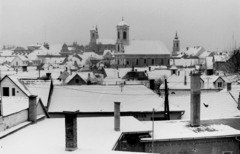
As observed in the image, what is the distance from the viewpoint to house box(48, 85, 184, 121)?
26.3m

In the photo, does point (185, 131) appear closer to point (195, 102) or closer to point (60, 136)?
point (195, 102)

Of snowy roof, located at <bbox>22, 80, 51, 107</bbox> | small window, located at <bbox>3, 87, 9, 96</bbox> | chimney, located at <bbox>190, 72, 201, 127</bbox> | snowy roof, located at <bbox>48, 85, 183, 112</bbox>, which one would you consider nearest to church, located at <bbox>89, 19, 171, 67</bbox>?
snowy roof, located at <bbox>48, 85, 183, 112</bbox>

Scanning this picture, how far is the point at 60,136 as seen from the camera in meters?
15.1

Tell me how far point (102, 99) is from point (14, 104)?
11024mm

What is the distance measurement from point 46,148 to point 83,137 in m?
3.03

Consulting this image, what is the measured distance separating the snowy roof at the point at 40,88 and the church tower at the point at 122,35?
273ft

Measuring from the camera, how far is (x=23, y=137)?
48.6 ft

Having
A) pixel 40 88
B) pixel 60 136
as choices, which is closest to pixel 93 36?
pixel 40 88

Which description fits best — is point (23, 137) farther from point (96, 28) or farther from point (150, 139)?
point (96, 28)

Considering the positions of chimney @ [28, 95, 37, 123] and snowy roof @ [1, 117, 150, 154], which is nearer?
snowy roof @ [1, 117, 150, 154]

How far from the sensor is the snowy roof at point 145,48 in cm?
11168

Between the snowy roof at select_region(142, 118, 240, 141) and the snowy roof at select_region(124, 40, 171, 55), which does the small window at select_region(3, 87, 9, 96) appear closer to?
the snowy roof at select_region(142, 118, 240, 141)

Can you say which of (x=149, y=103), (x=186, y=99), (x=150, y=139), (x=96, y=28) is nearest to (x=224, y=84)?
(x=186, y=99)

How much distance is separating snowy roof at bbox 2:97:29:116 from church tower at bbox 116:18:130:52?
93684mm
